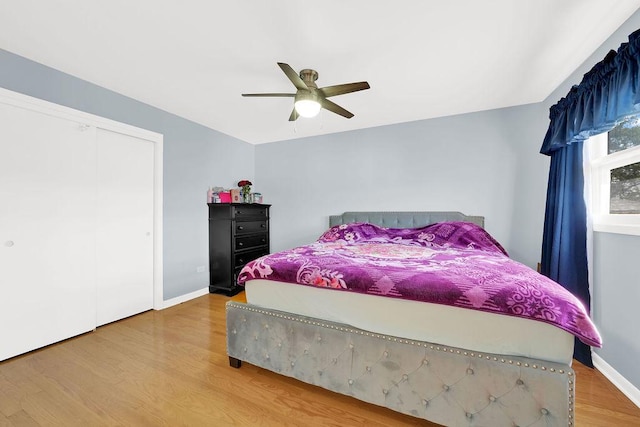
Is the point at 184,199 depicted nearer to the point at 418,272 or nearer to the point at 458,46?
the point at 418,272

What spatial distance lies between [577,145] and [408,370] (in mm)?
2422

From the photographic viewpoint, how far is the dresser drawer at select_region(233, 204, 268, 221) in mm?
3716

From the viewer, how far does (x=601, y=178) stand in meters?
2.08

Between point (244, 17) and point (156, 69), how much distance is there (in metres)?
1.18

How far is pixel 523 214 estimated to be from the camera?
3.06 metres

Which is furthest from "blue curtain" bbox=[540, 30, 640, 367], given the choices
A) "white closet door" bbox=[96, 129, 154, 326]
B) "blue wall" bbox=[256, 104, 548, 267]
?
"white closet door" bbox=[96, 129, 154, 326]

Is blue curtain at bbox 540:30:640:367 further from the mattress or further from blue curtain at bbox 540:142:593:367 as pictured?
the mattress

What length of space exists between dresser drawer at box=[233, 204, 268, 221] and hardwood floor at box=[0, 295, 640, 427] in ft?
6.12

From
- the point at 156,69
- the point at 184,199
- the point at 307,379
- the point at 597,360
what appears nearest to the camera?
the point at 307,379

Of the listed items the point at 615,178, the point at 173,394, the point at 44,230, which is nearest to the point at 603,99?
the point at 615,178

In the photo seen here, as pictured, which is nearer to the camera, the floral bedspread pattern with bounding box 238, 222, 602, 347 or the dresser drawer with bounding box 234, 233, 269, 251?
the floral bedspread pattern with bounding box 238, 222, 602, 347

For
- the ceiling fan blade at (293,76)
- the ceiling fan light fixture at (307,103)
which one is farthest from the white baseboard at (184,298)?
the ceiling fan blade at (293,76)

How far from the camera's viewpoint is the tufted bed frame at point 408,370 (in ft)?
3.81

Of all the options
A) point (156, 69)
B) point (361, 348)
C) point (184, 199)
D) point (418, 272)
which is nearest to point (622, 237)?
point (418, 272)
